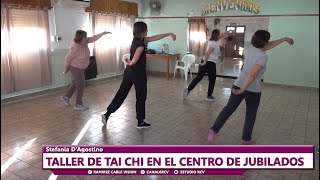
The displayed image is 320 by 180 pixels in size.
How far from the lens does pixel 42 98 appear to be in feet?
16.8

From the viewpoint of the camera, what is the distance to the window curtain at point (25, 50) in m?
4.66

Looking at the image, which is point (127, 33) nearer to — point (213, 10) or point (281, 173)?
point (213, 10)

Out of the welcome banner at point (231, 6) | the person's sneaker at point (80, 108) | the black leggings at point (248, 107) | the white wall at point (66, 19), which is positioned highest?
the welcome banner at point (231, 6)

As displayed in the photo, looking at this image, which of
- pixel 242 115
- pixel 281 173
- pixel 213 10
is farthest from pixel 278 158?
pixel 213 10

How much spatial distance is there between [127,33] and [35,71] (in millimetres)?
3010

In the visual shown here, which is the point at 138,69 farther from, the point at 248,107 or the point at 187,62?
the point at 187,62

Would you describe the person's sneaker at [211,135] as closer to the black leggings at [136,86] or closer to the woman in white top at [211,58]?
the black leggings at [136,86]

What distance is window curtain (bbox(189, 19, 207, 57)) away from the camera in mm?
7389

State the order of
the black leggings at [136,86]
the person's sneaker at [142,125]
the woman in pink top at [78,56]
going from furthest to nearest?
the woman in pink top at [78,56] < the person's sneaker at [142,125] < the black leggings at [136,86]

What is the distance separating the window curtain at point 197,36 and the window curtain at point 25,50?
373cm

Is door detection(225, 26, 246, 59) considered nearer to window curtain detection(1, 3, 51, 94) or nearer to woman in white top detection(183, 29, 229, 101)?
woman in white top detection(183, 29, 229, 101)

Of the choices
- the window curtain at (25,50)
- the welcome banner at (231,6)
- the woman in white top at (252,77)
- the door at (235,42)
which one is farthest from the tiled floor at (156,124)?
the door at (235,42)

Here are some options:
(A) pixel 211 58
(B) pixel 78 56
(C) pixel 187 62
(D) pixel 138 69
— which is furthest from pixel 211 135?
(C) pixel 187 62

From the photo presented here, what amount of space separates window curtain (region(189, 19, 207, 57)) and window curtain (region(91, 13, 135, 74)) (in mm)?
1684
